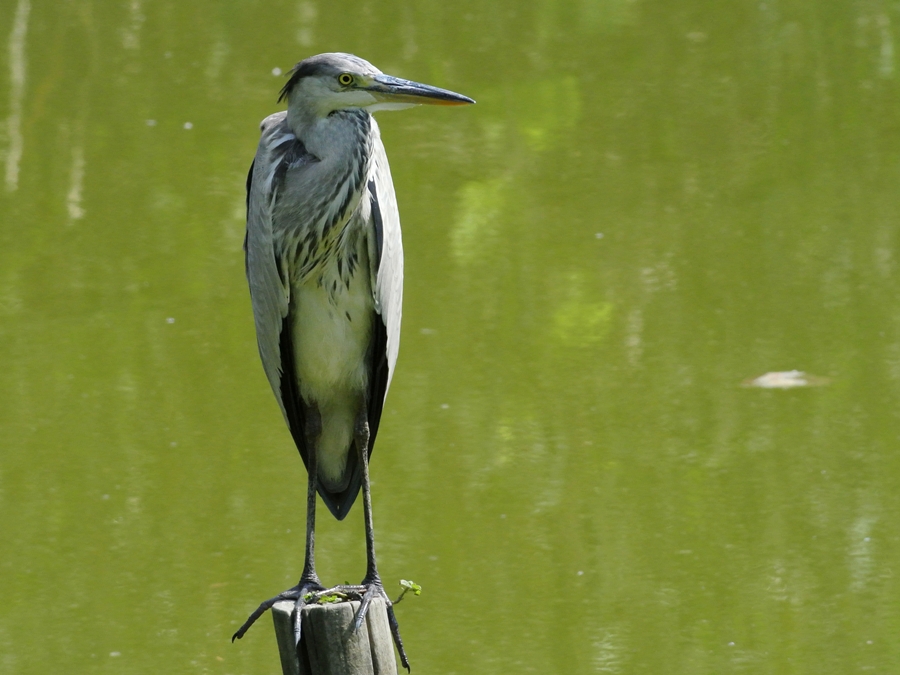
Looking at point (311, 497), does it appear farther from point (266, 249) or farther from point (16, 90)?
point (16, 90)

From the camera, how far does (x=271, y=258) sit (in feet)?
11.7

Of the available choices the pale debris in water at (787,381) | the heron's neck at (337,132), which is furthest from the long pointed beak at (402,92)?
the pale debris in water at (787,381)

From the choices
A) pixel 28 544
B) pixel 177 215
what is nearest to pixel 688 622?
pixel 28 544

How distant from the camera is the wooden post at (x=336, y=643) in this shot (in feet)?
10.0

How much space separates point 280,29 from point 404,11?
104 centimetres

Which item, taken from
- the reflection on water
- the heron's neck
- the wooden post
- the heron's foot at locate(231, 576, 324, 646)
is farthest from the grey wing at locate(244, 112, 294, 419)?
the reflection on water

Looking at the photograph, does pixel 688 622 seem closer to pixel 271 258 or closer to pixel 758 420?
pixel 758 420

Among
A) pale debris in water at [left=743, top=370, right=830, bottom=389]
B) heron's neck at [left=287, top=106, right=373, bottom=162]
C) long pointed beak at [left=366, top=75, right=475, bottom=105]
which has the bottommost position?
pale debris in water at [left=743, top=370, right=830, bottom=389]

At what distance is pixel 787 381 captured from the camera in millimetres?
5879

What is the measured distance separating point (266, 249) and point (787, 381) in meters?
3.07

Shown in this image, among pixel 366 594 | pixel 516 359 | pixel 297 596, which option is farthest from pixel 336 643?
pixel 516 359

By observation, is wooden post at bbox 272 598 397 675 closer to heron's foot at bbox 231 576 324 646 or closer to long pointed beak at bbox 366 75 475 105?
heron's foot at bbox 231 576 324 646

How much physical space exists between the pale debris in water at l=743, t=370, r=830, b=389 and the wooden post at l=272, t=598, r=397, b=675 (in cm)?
313

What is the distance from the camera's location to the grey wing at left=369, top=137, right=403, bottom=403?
3.62 m
